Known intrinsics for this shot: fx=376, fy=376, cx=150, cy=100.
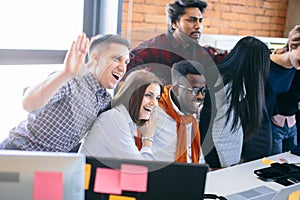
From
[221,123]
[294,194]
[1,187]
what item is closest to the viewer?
[1,187]

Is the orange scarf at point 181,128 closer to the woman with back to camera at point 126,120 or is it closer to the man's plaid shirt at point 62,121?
the woman with back to camera at point 126,120

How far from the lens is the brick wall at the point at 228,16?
3.09m

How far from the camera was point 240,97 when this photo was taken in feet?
8.64

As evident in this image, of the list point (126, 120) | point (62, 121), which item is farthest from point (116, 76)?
point (62, 121)

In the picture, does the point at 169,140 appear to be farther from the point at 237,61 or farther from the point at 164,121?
the point at 237,61

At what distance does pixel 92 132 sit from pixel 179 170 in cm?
97

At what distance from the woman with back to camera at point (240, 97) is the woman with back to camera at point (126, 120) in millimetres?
752

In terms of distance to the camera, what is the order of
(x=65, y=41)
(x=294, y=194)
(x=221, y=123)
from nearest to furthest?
(x=294, y=194) < (x=221, y=123) < (x=65, y=41)

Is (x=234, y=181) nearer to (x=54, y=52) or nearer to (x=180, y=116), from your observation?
(x=180, y=116)

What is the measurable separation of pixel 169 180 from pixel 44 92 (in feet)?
3.04

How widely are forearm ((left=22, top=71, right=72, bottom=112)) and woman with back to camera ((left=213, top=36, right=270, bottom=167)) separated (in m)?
1.13

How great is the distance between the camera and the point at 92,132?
193cm

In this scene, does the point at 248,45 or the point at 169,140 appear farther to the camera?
the point at 248,45

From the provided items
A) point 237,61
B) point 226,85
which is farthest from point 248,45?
point 226,85
